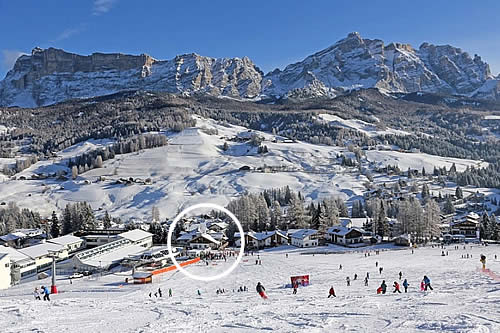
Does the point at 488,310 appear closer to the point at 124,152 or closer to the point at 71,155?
the point at 124,152

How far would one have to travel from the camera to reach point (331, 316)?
15930mm

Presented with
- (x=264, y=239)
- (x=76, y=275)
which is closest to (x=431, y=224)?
(x=264, y=239)

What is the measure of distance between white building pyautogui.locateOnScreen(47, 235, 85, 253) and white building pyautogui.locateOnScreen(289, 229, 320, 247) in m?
28.0

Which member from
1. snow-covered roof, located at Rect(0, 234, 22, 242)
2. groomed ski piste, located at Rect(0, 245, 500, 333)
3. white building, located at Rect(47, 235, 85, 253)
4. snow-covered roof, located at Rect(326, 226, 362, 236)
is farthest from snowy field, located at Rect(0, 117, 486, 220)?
groomed ski piste, located at Rect(0, 245, 500, 333)

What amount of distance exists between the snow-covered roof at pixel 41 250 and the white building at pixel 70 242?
5.49ft

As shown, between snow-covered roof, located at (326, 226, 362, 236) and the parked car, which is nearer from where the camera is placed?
the parked car

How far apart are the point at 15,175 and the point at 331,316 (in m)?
156

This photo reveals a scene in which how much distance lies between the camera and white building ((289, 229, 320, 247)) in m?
60.4

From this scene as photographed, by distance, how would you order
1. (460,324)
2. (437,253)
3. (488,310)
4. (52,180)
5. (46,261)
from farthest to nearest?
(52,180)
(46,261)
(437,253)
(488,310)
(460,324)

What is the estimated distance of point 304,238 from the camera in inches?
2376

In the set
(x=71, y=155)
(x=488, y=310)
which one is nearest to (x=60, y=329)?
(x=488, y=310)

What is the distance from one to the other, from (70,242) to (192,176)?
7872cm

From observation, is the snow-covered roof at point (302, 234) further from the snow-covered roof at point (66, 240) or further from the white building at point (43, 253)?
the white building at point (43, 253)

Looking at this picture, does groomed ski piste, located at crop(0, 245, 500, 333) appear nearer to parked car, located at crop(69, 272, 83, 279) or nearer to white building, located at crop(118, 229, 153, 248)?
parked car, located at crop(69, 272, 83, 279)
